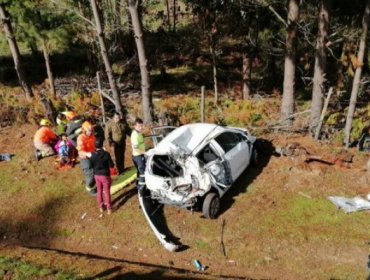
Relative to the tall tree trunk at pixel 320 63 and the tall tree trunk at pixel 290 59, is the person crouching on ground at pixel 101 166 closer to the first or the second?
the tall tree trunk at pixel 290 59

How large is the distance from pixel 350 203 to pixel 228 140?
11.5 ft

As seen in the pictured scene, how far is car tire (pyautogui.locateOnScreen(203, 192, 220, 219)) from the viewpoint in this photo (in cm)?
1067

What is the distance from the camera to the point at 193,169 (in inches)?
414

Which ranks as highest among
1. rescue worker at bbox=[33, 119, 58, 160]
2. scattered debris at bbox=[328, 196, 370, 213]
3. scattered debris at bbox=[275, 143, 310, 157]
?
rescue worker at bbox=[33, 119, 58, 160]

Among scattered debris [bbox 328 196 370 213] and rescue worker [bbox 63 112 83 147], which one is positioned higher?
rescue worker [bbox 63 112 83 147]

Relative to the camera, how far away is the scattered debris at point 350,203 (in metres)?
11.1

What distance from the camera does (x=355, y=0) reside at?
17891 millimetres

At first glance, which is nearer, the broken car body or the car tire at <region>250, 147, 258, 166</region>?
the broken car body

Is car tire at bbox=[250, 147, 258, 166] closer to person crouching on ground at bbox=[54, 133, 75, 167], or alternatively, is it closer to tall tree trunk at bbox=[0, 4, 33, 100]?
person crouching on ground at bbox=[54, 133, 75, 167]

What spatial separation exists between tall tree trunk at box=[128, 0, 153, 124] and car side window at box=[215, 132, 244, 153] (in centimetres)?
456

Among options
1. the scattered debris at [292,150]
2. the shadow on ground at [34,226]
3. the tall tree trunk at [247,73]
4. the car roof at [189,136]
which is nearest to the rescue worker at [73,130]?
the shadow on ground at [34,226]


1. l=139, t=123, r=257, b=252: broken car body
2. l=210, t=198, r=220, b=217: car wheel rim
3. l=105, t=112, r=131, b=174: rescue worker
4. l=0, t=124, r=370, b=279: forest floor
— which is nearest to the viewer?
l=0, t=124, r=370, b=279: forest floor

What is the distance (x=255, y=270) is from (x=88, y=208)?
488 cm

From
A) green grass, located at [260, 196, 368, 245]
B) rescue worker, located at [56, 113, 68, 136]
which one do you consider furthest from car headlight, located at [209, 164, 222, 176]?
rescue worker, located at [56, 113, 68, 136]
